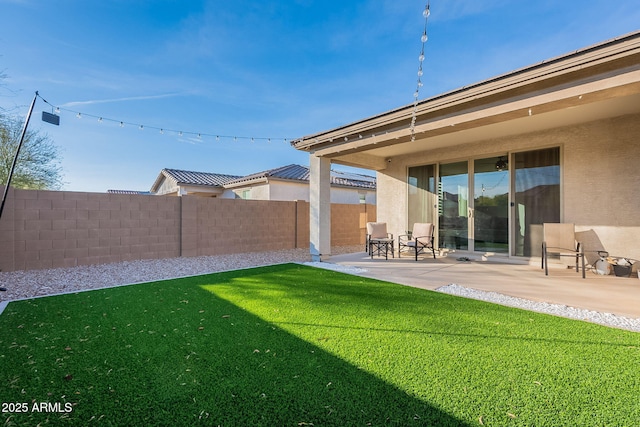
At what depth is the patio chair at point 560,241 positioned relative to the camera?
217 inches

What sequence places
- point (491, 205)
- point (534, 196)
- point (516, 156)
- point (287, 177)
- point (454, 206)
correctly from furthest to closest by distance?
point (287, 177), point (454, 206), point (491, 205), point (516, 156), point (534, 196)

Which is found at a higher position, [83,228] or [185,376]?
[83,228]

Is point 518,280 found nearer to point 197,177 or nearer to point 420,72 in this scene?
point 420,72

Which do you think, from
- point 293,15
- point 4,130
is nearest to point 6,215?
point 4,130

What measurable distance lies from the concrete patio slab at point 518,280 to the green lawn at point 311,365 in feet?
3.29

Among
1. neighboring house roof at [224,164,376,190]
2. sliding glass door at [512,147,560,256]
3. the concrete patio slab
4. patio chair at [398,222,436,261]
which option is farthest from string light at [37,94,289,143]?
sliding glass door at [512,147,560,256]

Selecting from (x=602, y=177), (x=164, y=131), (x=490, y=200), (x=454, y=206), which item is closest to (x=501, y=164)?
(x=490, y=200)

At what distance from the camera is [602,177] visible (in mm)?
5473

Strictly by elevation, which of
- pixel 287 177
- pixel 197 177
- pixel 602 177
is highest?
pixel 197 177

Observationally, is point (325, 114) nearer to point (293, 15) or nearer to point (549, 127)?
point (293, 15)

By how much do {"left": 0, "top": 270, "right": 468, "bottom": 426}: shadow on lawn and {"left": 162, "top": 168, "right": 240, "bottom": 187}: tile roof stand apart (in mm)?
13241

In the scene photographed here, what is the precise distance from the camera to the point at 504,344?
256 centimetres

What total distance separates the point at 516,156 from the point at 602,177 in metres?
Result: 1.56

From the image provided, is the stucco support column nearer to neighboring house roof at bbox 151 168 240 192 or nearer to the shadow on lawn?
the shadow on lawn
